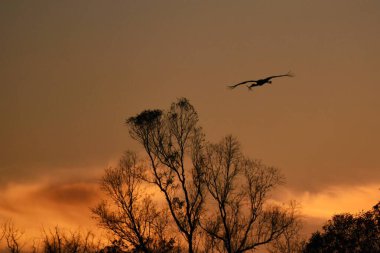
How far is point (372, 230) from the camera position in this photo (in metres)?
43.9

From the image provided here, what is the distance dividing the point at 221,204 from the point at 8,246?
47.0 feet

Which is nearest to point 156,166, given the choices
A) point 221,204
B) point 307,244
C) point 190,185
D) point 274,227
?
point 190,185

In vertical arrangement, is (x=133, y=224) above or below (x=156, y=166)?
below

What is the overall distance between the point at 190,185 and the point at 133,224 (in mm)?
4615

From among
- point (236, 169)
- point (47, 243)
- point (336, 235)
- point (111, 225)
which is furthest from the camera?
point (336, 235)

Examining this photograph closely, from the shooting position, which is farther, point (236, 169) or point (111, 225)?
point (236, 169)

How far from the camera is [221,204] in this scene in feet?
138

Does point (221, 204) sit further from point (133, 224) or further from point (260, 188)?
point (133, 224)

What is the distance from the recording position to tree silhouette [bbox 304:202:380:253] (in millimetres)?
43719

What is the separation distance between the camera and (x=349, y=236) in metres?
45.8

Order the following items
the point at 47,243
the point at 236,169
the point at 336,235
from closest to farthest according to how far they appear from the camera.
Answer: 1. the point at 47,243
2. the point at 236,169
3. the point at 336,235

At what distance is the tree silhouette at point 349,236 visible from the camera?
43.7 metres

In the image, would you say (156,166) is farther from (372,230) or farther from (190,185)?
(372,230)

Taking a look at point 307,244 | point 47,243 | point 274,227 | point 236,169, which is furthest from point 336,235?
point 47,243
